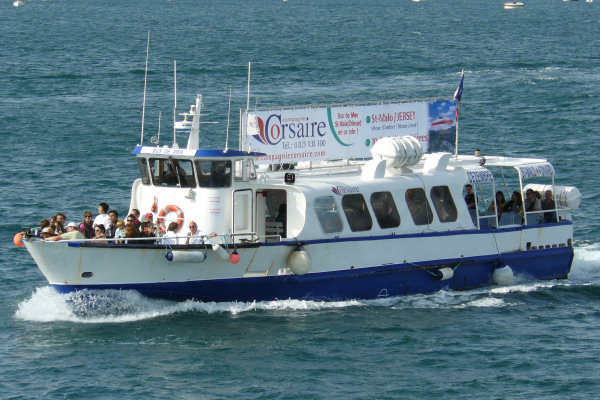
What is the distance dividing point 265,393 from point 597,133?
3663cm

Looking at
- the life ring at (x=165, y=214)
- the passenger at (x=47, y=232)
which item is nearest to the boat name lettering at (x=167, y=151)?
the life ring at (x=165, y=214)

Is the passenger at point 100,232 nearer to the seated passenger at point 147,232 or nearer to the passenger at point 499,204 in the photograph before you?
the seated passenger at point 147,232

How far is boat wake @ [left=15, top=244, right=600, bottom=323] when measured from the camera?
916 inches

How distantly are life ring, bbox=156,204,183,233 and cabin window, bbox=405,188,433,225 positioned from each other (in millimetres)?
5781

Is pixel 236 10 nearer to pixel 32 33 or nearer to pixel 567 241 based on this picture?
pixel 32 33

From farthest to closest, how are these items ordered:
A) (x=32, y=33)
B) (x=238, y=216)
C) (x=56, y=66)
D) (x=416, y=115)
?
1. (x=32, y=33)
2. (x=56, y=66)
3. (x=416, y=115)
4. (x=238, y=216)

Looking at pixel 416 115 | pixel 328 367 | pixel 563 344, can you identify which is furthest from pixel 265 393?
pixel 416 115

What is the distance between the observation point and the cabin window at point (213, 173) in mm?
24531

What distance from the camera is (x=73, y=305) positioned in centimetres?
2322

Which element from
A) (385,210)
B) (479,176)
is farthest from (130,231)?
(479,176)

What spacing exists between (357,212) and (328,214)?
878 mm

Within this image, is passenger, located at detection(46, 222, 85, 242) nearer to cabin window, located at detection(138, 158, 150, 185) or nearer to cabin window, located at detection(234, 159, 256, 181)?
cabin window, located at detection(138, 158, 150, 185)

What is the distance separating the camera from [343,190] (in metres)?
25.5

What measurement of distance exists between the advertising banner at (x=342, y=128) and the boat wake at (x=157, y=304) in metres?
3.67
